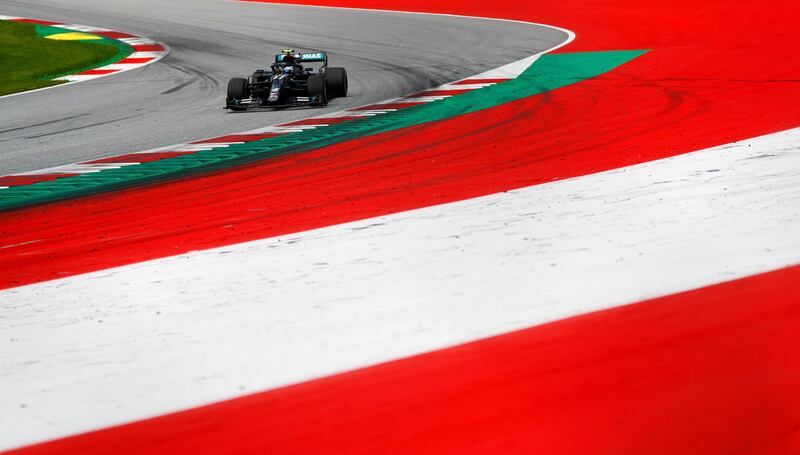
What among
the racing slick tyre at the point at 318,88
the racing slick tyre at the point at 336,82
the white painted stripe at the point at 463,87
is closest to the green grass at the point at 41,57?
the racing slick tyre at the point at 336,82

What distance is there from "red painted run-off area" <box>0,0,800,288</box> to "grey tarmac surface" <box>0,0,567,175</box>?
2.07 meters

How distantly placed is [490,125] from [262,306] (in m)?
4.89

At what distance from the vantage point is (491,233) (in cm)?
477

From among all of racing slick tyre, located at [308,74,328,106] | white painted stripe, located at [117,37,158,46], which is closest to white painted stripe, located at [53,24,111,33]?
white painted stripe, located at [117,37,158,46]

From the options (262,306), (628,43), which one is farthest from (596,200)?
(628,43)

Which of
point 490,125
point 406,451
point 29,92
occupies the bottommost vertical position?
point 29,92

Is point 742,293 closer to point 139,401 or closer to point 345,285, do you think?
point 345,285

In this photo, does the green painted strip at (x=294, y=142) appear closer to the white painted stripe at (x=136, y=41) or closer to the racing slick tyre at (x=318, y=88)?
the racing slick tyre at (x=318, y=88)

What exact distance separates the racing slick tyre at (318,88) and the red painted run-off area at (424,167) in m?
2.11

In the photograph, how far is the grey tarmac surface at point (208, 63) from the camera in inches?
381

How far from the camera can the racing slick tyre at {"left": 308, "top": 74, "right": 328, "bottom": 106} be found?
10773 millimetres

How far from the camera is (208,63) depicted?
1574 centimetres

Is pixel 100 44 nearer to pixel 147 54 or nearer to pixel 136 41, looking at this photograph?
pixel 136 41

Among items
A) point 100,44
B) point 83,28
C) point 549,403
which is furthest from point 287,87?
point 83,28
